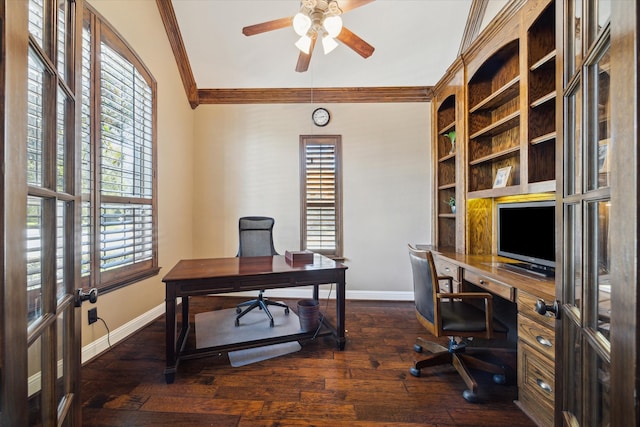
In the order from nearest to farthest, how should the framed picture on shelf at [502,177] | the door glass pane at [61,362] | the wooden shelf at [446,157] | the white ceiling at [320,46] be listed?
the door glass pane at [61,362] < the framed picture on shelf at [502,177] < the white ceiling at [320,46] < the wooden shelf at [446,157]

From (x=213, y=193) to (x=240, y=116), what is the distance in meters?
1.16

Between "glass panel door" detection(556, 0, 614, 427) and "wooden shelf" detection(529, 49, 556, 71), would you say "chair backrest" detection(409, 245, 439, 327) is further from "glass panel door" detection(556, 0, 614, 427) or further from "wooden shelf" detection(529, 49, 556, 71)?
"wooden shelf" detection(529, 49, 556, 71)

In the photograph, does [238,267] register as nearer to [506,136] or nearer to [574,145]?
[574,145]

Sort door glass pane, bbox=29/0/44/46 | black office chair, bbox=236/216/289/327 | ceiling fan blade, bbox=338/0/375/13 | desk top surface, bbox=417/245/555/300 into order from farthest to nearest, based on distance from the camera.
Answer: black office chair, bbox=236/216/289/327
ceiling fan blade, bbox=338/0/375/13
desk top surface, bbox=417/245/555/300
door glass pane, bbox=29/0/44/46

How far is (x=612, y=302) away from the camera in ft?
1.84

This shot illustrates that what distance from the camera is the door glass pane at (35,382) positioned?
0.74m

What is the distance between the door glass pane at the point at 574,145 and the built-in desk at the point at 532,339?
78cm

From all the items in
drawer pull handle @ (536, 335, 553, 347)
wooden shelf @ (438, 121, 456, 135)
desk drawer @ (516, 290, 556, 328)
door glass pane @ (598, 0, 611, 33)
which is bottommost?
drawer pull handle @ (536, 335, 553, 347)

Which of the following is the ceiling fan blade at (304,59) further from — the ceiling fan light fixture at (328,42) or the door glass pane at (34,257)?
the door glass pane at (34,257)

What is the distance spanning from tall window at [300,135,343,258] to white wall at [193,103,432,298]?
0.33 ft

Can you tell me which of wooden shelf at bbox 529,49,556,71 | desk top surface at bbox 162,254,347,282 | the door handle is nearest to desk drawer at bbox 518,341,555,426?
the door handle

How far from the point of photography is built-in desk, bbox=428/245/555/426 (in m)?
1.48

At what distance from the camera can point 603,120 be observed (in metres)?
0.72

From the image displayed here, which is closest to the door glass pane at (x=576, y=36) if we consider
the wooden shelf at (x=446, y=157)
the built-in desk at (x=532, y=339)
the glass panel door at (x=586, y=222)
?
the glass panel door at (x=586, y=222)
